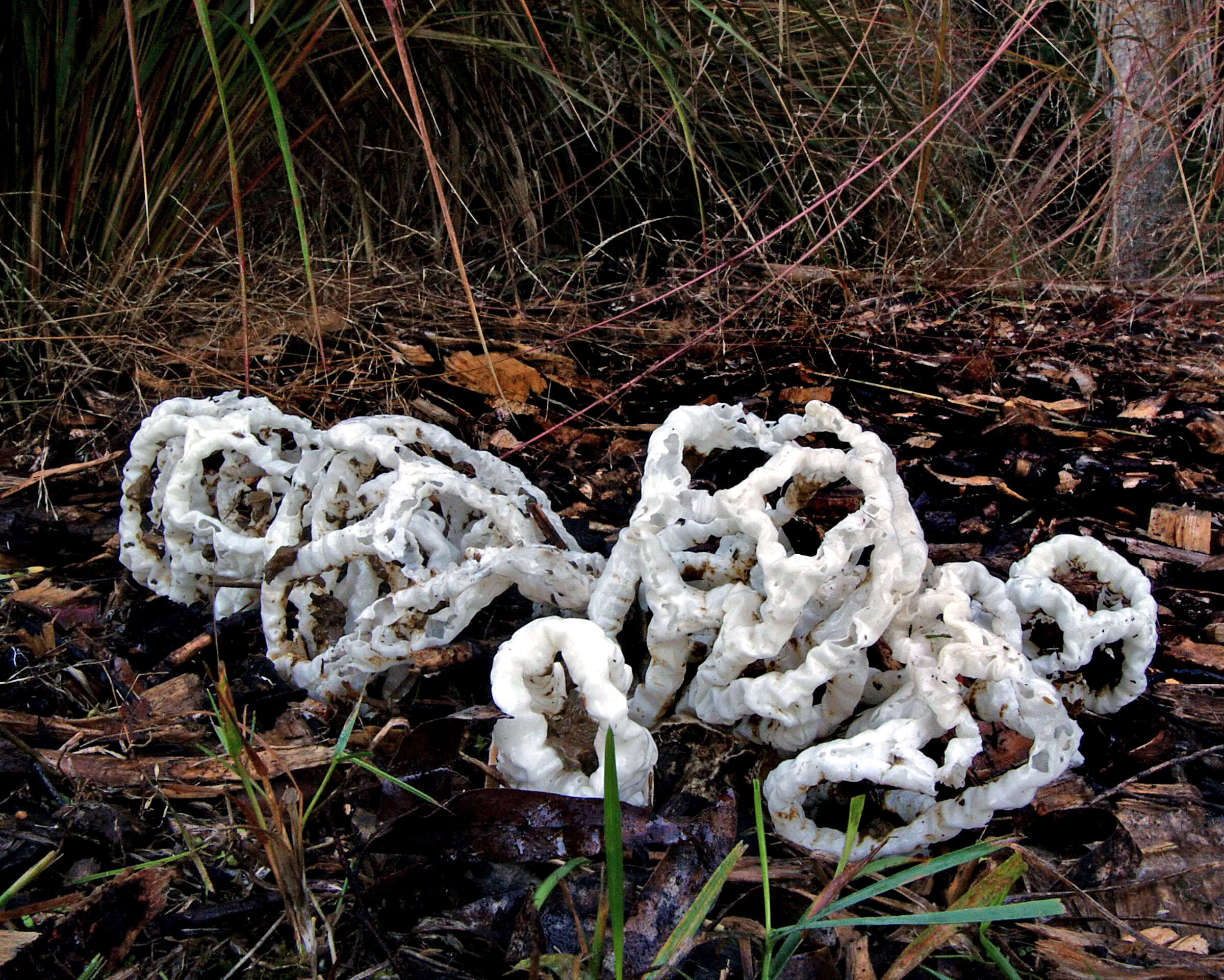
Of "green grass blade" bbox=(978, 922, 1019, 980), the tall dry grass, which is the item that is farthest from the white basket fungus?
the tall dry grass

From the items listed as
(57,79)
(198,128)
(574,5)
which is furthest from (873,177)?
(57,79)

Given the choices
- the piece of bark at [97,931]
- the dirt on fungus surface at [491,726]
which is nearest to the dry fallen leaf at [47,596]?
the dirt on fungus surface at [491,726]

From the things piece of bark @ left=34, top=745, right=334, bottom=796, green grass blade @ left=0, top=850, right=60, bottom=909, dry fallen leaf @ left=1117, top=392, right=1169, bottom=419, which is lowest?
piece of bark @ left=34, top=745, right=334, bottom=796

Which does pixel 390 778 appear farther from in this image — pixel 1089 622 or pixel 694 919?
pixel 1089 622

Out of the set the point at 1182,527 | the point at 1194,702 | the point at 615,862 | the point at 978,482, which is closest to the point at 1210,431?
the point at 1182,527

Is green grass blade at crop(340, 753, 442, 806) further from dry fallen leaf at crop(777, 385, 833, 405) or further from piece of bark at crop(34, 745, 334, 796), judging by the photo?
dry fallen leaf at crop(777, 385, 833, 405)

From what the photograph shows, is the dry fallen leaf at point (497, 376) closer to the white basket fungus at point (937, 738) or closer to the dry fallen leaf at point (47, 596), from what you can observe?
the dry fallen leaf at point (47, 596)

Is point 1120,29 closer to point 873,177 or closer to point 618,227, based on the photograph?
point 873,177
